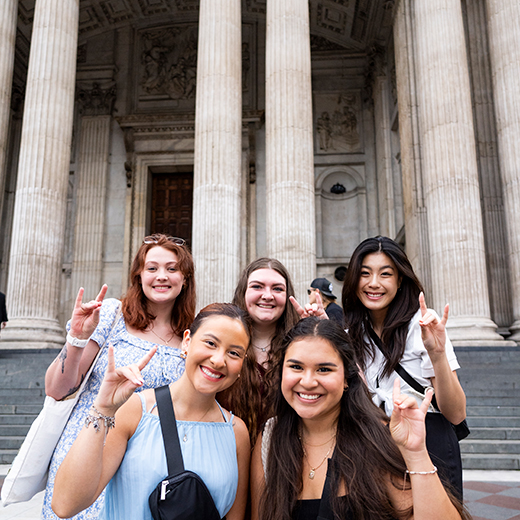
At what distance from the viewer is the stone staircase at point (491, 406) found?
6562mm

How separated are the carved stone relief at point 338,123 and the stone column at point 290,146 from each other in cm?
725

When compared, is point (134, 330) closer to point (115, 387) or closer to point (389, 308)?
point (115, 387)

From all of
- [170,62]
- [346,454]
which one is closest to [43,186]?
[170,62]

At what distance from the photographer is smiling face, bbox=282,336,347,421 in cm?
217

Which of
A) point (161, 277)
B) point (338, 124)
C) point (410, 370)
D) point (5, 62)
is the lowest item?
point (410, 370)

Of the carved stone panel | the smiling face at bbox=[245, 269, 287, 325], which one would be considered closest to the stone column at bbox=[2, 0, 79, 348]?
the carved stone panel

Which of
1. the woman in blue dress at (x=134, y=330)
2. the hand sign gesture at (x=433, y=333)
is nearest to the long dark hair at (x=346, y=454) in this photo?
the hand sign gesture at (x=433, y=333)

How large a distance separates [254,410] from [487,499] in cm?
355

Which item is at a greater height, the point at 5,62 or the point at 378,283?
the point at 5,62

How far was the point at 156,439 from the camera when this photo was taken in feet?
6.73

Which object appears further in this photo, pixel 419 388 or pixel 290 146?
pixel 290 146

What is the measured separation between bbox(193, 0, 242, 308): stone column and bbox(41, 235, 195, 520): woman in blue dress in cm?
845

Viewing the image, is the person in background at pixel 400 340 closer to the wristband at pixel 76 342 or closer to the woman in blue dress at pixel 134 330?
the woman in blue dress at pixel 134 330

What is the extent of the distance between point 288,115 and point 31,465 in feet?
36.3
